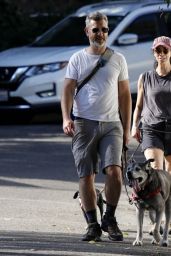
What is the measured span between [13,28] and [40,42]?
12.6ft

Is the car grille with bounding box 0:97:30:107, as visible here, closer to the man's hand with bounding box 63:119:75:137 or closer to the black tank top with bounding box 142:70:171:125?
the black tank top with bounding box 142:70:171:125

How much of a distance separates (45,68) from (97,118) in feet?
30.1

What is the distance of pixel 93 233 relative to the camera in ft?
30.0

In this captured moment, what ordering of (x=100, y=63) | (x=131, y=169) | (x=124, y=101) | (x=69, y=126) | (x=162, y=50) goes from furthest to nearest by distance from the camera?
(x=162, y=50) → (x=124, y=101) → (x=100, y=63) → (x=69, y=126) → (x=131, y=169)

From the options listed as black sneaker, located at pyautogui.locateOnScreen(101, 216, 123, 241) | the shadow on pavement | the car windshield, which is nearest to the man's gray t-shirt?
black sneaker, located at pyautogui.locateOnScreen(101, 216, 123, 241)

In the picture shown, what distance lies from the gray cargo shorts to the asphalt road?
69 cm

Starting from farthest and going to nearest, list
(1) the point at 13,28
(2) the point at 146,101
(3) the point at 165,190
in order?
(1) the point at 13,28 < (2) the point at 146,101 < (3) the point at 165,190

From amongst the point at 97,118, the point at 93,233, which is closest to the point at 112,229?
the point at 93,233

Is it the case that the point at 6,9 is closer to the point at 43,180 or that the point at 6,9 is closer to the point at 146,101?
the point at 43,180

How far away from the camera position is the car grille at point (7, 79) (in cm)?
1847

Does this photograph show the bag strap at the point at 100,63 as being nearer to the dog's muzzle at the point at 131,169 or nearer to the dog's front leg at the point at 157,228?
the dog's muzzle at the point at 131,169

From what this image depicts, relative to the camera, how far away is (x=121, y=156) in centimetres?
926

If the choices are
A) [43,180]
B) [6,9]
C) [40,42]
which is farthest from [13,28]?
[43,180]

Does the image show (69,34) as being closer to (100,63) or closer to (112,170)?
(100,63)
